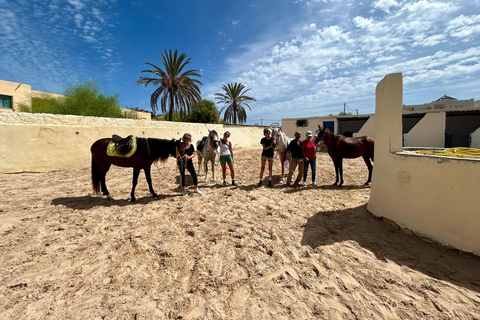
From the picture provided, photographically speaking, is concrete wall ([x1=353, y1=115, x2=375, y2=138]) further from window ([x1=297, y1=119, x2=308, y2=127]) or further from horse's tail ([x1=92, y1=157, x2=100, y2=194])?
horse's tail ([x1=92, y1=157, x2=100, y2=194])

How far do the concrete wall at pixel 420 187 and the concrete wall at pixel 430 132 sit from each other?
52.5 ft

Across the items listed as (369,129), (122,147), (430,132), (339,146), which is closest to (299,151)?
(339,146)

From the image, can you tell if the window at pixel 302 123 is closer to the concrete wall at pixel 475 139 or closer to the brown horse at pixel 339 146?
the concrete wall at pixel 475 139

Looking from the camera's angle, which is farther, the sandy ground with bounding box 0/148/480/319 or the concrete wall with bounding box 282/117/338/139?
the concrete wall with bounding box 282/117/338/139

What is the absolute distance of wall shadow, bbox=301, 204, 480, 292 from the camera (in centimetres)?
205

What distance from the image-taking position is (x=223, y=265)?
226 cm

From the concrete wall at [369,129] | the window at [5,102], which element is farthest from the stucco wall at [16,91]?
the concrete wall at [369,129]

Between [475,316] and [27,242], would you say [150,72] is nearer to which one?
[27,242]

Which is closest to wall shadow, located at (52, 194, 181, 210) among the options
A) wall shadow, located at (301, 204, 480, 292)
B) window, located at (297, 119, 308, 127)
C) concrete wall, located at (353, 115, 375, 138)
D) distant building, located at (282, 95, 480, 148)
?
wall shadow, located at (301, 204, 480, 292)

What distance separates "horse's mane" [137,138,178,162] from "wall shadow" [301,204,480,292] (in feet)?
11.0

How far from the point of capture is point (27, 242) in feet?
8.83

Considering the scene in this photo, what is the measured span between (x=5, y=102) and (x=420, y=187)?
27900 millimetres

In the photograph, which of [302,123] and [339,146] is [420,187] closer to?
[339,146]

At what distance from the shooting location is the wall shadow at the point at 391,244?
2.05 metres
